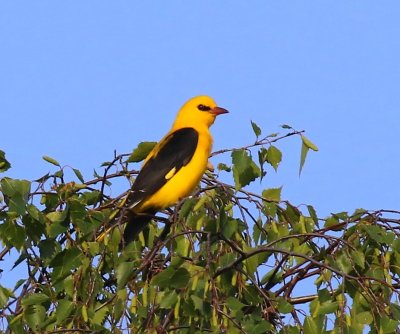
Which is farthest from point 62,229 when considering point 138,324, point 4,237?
point 138,324

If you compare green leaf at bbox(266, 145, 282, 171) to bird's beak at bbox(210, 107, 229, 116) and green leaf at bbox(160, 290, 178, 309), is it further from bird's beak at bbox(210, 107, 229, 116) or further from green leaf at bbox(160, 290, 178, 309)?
bird's beak at bbox(210, 107, 229, 116)

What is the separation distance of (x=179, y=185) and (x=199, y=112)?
114 centimetres

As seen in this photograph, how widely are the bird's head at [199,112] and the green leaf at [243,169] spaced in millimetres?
3255

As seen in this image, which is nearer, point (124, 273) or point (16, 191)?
point (124, 273)

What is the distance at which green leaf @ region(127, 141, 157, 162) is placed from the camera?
6.45 meters

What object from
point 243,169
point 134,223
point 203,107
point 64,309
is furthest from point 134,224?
point 203,107

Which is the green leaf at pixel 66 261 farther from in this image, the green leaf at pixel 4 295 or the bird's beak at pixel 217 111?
the bird's beak at pixel 217 111

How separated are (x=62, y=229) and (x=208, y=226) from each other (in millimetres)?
892

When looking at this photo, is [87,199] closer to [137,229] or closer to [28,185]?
[137,229]

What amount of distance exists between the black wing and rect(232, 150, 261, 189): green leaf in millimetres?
1973

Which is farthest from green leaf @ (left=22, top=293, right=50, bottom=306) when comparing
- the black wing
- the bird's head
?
the bird's head

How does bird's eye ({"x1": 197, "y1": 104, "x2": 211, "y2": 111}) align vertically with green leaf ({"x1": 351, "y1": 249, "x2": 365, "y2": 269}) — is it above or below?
above

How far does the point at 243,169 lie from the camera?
5305 mm

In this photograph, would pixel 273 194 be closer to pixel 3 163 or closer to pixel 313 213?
pixel 313 213
